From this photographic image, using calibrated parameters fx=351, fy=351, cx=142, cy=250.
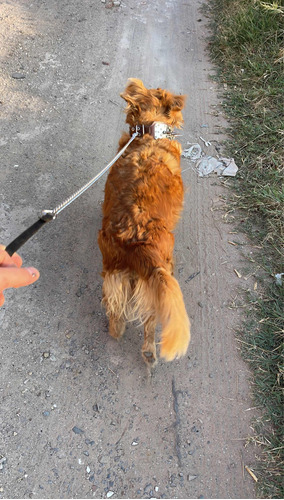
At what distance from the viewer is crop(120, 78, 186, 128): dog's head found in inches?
126

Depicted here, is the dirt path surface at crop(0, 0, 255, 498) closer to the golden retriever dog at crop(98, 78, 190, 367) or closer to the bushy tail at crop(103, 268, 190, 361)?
the golden retriever dog at crop(98, 78, 190, 367)

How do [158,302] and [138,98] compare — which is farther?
[138,98]

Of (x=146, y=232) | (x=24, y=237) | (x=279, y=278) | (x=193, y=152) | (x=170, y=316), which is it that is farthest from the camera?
(x=193, y=152)

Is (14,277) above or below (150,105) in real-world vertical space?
above

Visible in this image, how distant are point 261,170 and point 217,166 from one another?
54 cm

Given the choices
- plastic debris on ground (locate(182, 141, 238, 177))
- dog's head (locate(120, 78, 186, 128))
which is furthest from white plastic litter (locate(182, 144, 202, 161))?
dog's head (locate(120, 78, 186, 128))

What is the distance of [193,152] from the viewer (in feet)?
15.4

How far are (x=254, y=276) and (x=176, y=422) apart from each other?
5.29ft

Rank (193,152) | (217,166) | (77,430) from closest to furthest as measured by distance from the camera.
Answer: (77,430) < (217,166) < (193,152)

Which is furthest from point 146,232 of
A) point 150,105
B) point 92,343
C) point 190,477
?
point 190,477

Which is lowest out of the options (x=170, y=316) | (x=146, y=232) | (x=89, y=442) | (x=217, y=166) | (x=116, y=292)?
(x=89, y=442)

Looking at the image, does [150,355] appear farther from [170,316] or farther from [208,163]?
[208,163]

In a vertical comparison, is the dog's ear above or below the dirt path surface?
above

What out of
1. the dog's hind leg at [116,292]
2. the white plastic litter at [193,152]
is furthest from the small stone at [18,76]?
the dog's hind leg at [116,292]
